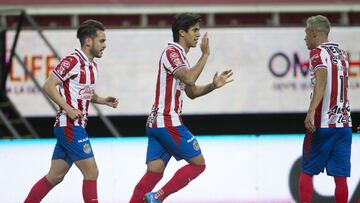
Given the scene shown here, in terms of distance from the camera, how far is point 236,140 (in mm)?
9758

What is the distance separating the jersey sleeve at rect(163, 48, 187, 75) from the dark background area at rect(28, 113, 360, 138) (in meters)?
7.61

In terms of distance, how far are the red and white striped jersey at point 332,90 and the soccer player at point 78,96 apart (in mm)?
1783

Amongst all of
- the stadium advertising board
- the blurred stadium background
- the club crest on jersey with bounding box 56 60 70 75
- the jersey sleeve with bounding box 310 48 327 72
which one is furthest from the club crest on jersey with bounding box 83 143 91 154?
the stadium advertising board

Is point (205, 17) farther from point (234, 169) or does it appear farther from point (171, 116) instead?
point (171, 116)

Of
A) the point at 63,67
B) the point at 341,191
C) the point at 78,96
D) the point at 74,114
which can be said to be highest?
the point at 63,67

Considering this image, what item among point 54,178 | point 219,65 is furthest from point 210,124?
point 54,178

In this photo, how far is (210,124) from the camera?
15805mm

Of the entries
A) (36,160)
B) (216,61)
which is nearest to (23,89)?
(216,61)

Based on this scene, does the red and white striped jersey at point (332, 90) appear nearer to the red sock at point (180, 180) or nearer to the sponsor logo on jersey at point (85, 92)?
the red sock at point (180, 180)

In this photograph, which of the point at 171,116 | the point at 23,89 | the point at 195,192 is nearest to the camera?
the point at 171,116

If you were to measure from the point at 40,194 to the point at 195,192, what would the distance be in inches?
73.0

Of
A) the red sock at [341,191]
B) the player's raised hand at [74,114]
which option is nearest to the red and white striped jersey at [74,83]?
the player's raised hand at [74,114]

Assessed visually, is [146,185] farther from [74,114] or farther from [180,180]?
[74,114]

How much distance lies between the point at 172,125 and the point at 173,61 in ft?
1.69
